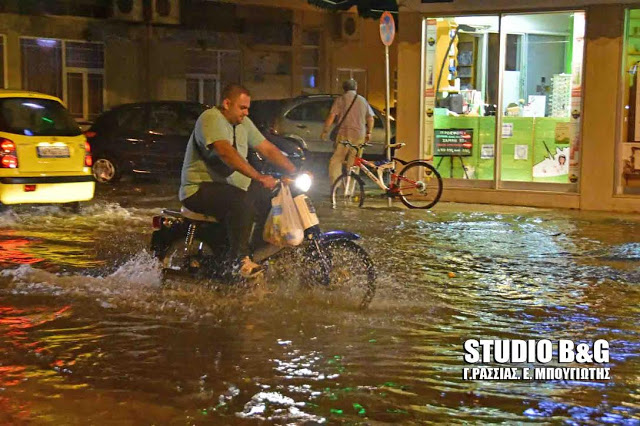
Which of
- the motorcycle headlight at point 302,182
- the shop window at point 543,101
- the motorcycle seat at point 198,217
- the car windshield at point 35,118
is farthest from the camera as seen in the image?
the shop window at point 543,101

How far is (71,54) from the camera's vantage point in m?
25.2

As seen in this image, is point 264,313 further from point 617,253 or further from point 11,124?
point 11,124

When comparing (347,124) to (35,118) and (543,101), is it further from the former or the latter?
(35,118)

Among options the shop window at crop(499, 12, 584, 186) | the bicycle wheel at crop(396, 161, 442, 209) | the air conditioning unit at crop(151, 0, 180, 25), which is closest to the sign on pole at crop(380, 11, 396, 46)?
the shop window at crop(499, 12, 584, 186)

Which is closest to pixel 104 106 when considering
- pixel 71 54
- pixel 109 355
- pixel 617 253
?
pixel 71 54

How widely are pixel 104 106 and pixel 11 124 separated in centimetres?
1428

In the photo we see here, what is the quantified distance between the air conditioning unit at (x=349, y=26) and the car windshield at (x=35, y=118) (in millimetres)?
17989

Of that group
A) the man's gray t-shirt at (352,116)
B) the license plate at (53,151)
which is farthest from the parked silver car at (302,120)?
the license plate at (53,151)

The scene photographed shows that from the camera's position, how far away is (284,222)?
6875 millimetres

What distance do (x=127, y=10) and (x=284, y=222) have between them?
1960 cm

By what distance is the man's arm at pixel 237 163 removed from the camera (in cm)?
681

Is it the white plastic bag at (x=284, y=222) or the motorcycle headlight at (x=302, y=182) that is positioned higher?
the motorcycle headlight at (x=302, y=182)

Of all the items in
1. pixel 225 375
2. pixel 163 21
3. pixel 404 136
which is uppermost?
pixel 163 21

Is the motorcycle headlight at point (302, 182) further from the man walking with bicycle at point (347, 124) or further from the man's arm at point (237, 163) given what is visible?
the man walking with bicycle at point (347, 124)
